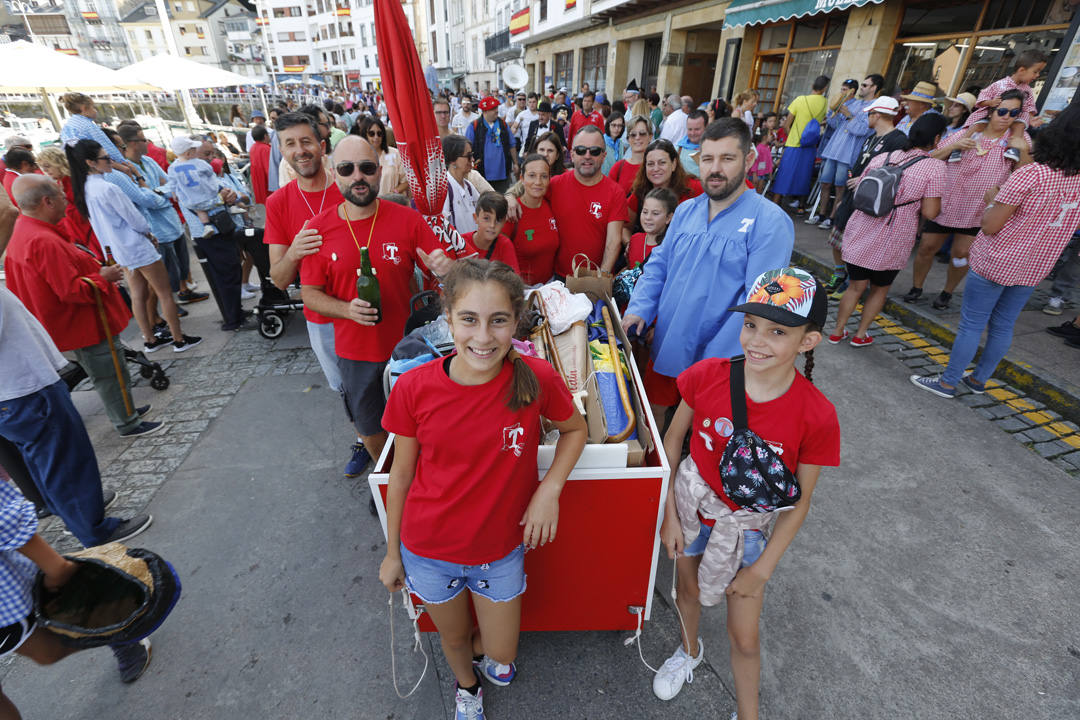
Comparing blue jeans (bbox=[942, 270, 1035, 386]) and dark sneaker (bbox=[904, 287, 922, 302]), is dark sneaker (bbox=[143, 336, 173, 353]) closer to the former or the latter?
blue jeans (bbox=[942, 270, 1035, 386])

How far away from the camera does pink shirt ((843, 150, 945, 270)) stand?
439 centimetres

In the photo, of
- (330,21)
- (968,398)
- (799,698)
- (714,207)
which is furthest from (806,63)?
(330,21)

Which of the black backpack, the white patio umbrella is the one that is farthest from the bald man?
the white patio umbrella

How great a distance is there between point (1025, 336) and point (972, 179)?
179 centimetres

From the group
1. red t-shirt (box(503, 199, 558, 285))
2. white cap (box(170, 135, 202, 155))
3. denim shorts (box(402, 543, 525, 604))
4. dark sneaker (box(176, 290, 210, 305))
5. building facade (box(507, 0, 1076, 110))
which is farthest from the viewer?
building facade (box(507, 0, 1076, 110))

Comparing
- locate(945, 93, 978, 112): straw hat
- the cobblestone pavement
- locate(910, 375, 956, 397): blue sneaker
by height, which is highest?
locate(945, 93, 978, 112): straw hat

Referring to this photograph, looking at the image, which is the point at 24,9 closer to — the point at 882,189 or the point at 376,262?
the point at 376,262

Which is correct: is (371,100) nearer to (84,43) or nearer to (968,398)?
(968,398)

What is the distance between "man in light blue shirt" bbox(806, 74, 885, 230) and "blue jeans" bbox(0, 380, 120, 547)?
8751 millimetres

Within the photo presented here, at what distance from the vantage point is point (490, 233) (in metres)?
3.29

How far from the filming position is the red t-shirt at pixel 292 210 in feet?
10.3

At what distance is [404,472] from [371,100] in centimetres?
3288

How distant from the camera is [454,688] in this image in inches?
94.5

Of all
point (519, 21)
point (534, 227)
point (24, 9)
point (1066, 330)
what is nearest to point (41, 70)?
point (534, 227)
